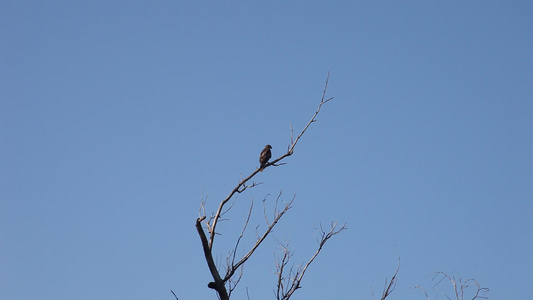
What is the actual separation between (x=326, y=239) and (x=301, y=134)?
49.3 inches

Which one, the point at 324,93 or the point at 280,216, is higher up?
the point at 324,93

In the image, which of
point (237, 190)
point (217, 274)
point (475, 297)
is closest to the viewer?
point (217, 274)

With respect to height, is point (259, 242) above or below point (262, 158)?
below

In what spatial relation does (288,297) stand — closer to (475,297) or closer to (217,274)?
(217,274)

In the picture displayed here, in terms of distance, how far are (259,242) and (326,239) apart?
1.06 m

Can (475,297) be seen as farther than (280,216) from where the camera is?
Yes

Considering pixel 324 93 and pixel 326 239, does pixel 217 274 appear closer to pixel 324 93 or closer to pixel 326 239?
pixel 326 239

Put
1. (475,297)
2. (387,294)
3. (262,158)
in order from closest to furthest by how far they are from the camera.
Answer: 1. (387,294)
2. (475,297)
3. (262,158)

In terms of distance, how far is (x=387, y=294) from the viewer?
19.6 feet

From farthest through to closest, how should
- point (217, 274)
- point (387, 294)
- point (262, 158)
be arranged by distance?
point (262, 158)
point (387, 294)
point (217, 274)

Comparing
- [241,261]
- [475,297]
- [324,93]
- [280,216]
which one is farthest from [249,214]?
[475,297]

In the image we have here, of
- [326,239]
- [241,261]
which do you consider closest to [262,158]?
[326,239]

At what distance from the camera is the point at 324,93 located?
6.13 m

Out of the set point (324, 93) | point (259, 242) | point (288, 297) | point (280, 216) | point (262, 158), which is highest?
point (262, 158)
